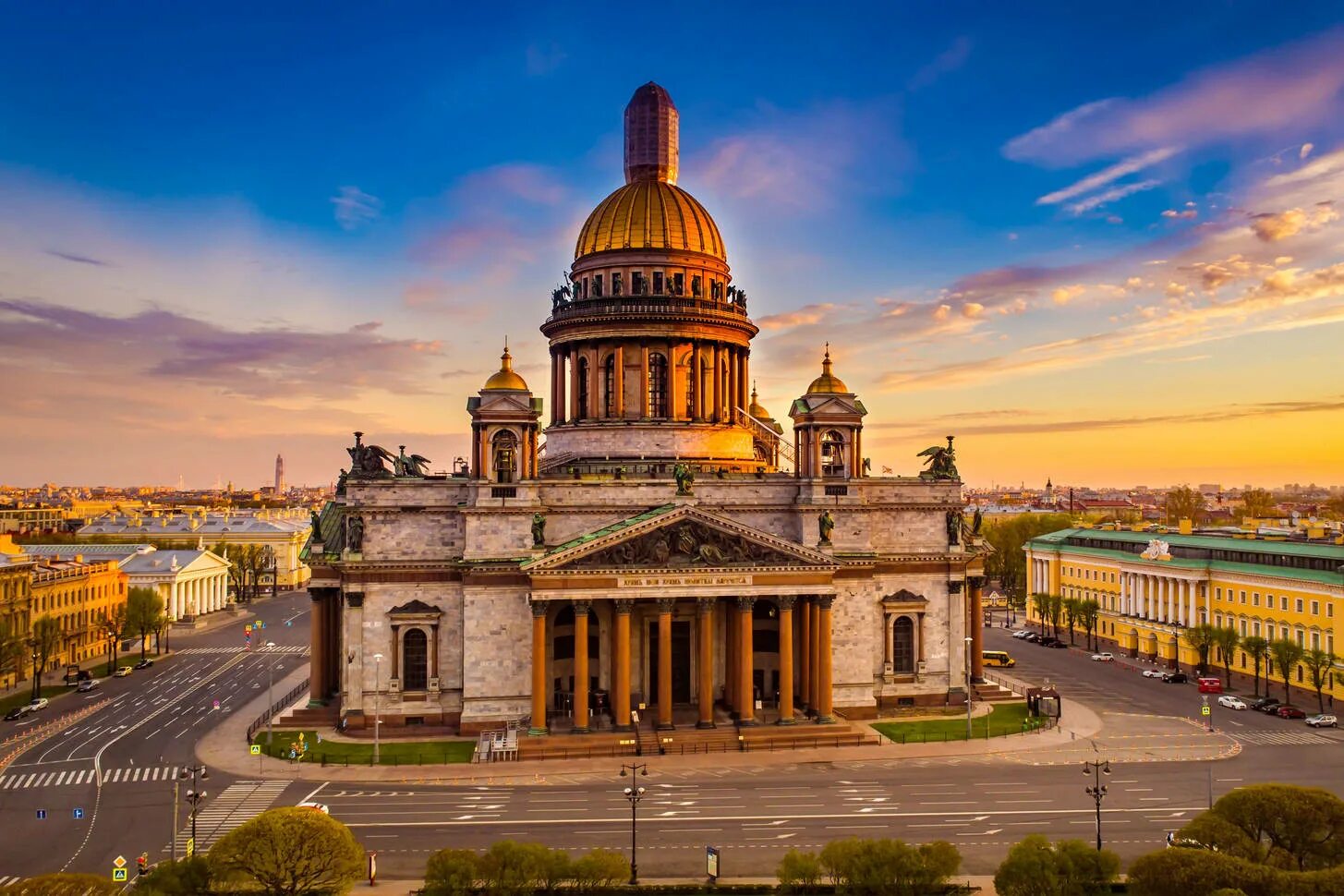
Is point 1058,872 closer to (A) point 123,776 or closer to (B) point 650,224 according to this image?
(A) point 123,776

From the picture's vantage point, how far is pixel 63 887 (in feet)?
99.6

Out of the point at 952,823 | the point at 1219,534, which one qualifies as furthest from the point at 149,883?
the point at 1219,534

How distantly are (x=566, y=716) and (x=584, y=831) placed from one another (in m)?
21.7

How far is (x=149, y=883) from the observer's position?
33781mm

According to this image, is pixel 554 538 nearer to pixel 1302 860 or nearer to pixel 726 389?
pixel 726 389

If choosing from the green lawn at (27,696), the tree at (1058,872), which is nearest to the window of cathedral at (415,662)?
the green lawn at (27,696)

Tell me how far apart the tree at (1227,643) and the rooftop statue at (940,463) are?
33565 mm

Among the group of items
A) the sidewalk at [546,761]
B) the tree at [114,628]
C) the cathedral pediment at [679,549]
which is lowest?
the sidewalk at [546,761]

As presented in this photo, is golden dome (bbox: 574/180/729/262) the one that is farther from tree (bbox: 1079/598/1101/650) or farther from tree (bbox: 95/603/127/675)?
tree (bbox: 95/603/127/675)

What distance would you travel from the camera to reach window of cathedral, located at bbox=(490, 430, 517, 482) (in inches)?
2822

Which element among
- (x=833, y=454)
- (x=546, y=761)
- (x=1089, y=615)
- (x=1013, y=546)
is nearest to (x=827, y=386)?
(x=833, y=454)

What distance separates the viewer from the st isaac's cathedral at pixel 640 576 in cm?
6819

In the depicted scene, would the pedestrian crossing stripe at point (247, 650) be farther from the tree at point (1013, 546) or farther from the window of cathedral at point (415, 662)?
the tree at point (1013, 546)

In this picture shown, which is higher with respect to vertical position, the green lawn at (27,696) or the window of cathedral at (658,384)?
the window of cathedral at (658,384)
